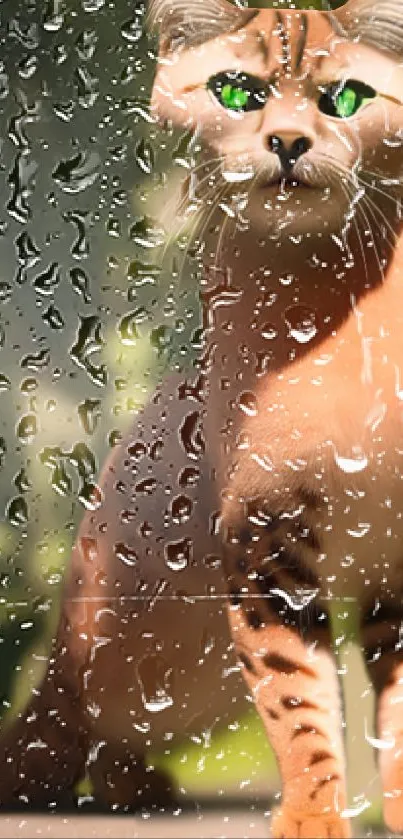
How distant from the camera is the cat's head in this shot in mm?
1023

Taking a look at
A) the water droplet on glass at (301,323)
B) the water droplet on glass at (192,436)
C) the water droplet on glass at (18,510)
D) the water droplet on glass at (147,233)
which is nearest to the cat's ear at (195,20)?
the water droplet on glass at (147,233)

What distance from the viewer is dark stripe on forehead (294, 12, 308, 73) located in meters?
1.04

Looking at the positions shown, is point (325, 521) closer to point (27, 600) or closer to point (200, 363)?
point (200, 363)

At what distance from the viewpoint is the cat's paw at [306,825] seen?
88 centimetres

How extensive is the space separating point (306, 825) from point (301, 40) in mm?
901

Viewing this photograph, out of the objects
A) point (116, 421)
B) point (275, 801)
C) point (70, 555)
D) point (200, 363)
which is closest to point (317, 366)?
point (200, 363)

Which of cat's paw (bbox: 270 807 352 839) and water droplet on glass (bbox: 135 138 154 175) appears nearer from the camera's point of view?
cat's paw (bbox: 270 807 352 839)

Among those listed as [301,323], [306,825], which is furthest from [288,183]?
[306,825]

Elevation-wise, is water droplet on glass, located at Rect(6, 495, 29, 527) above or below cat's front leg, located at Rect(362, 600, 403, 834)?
above

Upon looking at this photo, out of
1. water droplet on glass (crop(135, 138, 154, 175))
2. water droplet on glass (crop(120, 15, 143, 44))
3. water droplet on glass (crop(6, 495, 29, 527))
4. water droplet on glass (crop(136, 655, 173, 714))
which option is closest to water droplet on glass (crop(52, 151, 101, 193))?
water droplet on glass (crop(135, 138, 154, 175))

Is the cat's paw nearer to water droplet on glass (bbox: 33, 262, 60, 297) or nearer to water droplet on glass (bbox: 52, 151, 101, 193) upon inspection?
water droplet on glass (bbox: 33, 262, 60, 297)

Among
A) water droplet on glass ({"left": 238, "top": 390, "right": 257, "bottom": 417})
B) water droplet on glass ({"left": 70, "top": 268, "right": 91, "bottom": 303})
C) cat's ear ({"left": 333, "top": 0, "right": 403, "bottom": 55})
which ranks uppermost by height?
cat's ear ({"left": 333, "top": 0, "right": 403, "bottom": 55})

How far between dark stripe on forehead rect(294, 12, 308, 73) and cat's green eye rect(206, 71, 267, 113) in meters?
0.05

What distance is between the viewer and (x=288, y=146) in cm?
102
